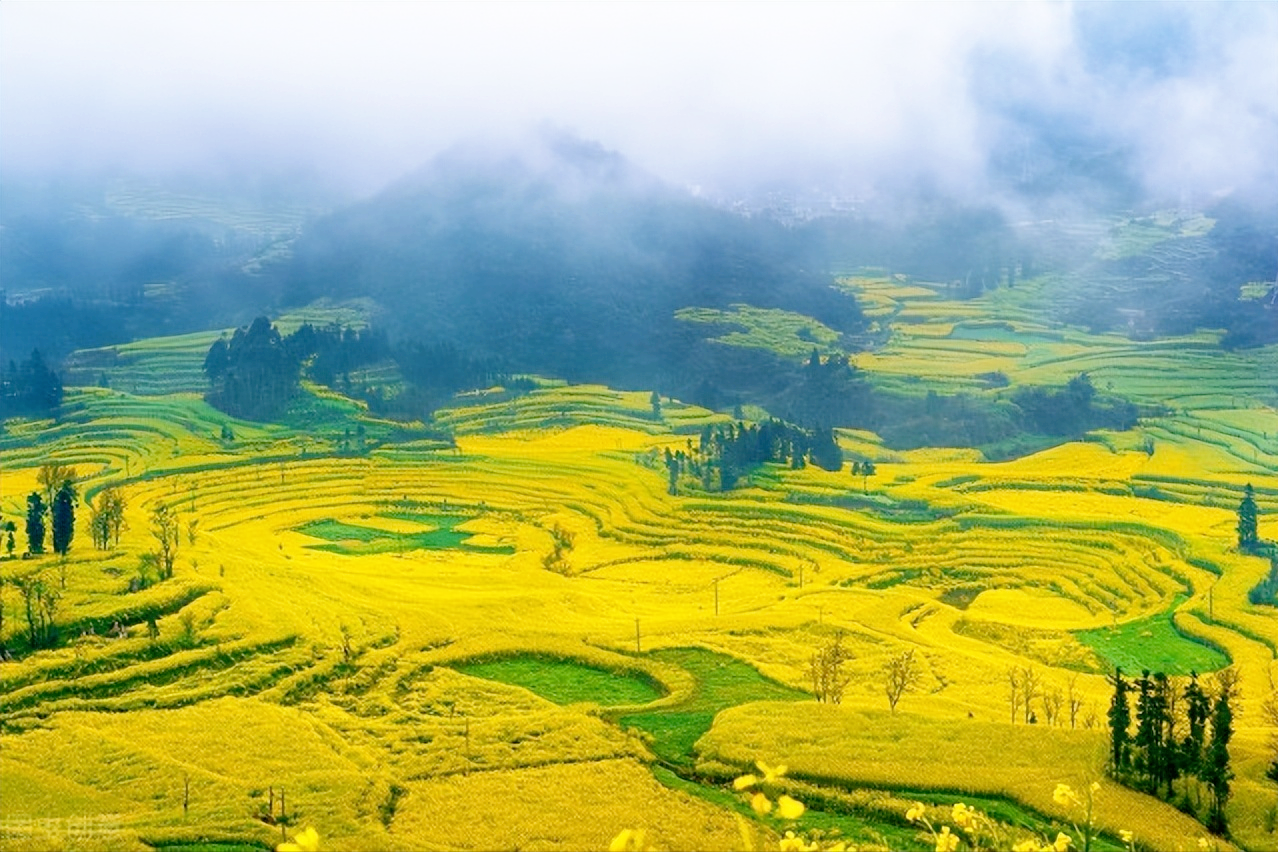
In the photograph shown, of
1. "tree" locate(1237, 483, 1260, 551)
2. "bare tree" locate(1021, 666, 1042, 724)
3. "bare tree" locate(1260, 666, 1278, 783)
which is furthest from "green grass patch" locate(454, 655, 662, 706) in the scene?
"tree" locate(1237, 483, 1260, 551)

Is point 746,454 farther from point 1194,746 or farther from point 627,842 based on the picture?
point 627,842

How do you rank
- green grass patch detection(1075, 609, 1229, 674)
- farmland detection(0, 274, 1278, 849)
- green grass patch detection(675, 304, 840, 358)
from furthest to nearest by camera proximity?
1. green grass patch detection(675, 304, 840, 358)
2. green grass patch detection(1075, 609, 1229, 674)
3. farmland detection(0, 274, 1278, 849)

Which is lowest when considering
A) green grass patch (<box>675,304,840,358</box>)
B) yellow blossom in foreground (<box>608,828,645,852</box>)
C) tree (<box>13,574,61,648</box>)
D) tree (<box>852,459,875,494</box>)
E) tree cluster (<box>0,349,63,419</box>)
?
tree (<box>13,574,61,648</box>)

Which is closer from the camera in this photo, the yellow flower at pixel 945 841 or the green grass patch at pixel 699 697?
the yellow flower at pixel 945 841

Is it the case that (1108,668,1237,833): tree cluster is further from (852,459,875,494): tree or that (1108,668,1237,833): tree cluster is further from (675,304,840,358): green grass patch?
(675,304,840,358): green grass patch

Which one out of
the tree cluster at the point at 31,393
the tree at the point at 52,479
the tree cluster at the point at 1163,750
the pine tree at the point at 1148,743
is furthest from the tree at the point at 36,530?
the tree cluster at the point at 31,393

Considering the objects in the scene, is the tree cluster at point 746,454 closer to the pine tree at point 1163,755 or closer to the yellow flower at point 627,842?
the pine tree at point 1163,755

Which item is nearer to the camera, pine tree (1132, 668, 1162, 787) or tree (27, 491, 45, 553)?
pine tree (1132, 668, 1162, 787)
